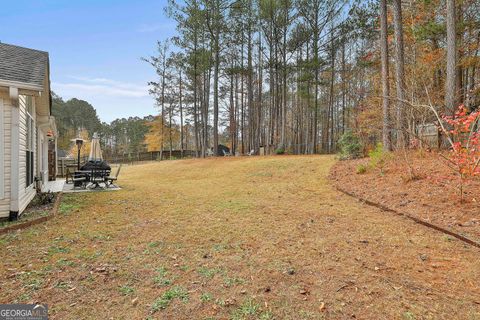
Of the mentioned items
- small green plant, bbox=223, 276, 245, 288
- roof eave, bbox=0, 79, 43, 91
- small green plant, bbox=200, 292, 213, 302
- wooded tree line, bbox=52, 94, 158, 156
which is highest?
wooded tree line, bbox=52, 94, 158, 156

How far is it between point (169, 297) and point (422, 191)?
5.32 m

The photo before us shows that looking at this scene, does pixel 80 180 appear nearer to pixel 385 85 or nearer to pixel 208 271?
pixel 208 271

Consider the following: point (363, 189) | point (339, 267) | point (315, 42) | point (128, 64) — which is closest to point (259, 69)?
point (315, 42)

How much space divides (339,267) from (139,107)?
36.0 metres

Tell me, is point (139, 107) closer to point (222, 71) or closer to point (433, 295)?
point (222, 71)

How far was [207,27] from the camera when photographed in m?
18.8

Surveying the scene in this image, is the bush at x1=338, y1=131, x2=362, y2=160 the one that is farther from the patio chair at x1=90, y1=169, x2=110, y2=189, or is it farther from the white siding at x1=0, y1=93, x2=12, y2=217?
the white siding at x1=0, y1=93, x2=12, y2=217

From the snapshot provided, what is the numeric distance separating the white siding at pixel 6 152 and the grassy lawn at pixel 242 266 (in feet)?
2.64

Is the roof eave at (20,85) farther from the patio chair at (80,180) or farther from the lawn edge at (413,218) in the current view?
the lawn edge at (413,218)

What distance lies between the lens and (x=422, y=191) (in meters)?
5.43

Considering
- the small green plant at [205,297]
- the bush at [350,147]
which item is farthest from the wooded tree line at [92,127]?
the small green plant at [205,297]

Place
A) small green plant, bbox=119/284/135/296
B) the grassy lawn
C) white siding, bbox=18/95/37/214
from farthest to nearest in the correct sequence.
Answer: white siding, bbox=18/95/37/214
small green plant, bbox=119/284/135/296
the grassy lawn

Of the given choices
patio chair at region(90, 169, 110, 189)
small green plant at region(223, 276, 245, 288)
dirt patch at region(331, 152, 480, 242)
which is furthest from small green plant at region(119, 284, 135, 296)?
patio chair at region(90, 169, 110, 189)

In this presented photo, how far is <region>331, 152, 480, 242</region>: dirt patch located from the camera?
4172mm
